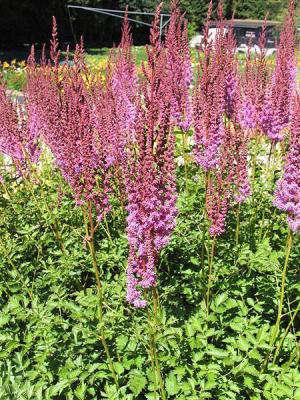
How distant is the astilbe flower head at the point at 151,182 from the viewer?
6.74 feet

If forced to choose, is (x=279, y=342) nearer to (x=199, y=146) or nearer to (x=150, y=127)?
(x=199, y=146)

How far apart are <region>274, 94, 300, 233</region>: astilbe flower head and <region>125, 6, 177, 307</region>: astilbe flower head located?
2.51 ft

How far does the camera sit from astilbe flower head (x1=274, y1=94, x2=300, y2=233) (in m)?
2.53

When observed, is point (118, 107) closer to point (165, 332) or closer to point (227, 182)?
point (227, 182)

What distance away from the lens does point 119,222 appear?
4.45 metres

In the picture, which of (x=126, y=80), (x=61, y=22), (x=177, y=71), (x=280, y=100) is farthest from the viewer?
(x=61, y=22)

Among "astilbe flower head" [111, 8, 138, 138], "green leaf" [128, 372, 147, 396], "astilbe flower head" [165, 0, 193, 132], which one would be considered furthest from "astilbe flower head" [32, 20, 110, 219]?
"astilbe flower head" [111, 8, 138, 138]

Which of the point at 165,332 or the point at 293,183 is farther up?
the point at 293,183

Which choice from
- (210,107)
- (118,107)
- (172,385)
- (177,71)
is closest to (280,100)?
(210,107)

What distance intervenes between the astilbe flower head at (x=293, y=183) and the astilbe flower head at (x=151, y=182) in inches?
30.2

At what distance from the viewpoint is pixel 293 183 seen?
8.50 ft

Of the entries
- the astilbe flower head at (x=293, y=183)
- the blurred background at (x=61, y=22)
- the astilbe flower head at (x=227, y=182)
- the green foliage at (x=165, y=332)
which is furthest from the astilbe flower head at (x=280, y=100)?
the blurred background at (x=61, y=22)

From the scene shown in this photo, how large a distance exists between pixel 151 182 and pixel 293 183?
994 millimetres

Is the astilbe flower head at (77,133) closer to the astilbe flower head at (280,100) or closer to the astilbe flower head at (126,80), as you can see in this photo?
the astilbe flower head at (126,80)
